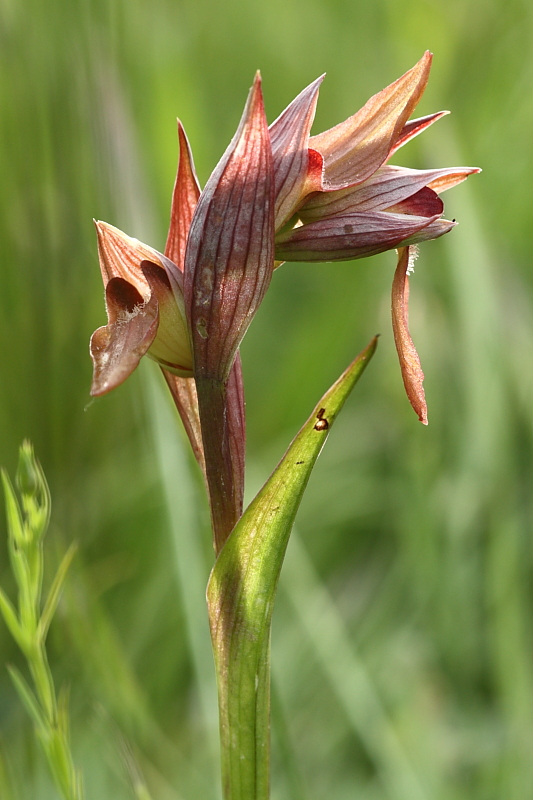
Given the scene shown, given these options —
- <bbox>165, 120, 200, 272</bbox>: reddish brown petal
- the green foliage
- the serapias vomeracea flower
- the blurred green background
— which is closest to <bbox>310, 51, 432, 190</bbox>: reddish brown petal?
the serapias vomeracea flower

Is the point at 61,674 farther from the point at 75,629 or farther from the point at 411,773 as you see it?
the point at 411,773

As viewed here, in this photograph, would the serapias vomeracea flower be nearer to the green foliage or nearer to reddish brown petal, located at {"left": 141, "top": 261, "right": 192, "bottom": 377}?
reddish brown petal, located at {"left": 141, "top": 261, "right": 192, "bottom": 377}

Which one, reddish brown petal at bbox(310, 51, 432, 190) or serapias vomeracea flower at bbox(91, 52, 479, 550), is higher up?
reddish brown petal at bbox(310, 51, 432, 190)

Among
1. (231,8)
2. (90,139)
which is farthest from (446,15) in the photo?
(90,139)

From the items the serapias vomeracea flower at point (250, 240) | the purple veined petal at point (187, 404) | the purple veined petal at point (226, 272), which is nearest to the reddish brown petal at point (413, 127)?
the serapias vomeracea flower at point (250, 240)

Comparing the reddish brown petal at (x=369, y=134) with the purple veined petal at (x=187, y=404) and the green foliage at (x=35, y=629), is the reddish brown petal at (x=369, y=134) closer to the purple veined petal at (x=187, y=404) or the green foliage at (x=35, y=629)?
the purple veined petal at (x=187, y=404)

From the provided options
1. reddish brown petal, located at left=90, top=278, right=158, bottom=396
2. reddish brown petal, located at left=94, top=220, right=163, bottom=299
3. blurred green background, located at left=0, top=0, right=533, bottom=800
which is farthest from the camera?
blurred green background, located at left=0, top=0, right=533, bottom=800
